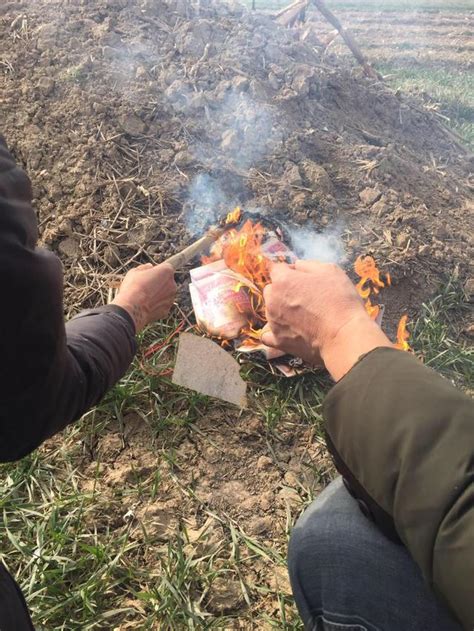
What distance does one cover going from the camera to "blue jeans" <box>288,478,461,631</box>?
1384 mm

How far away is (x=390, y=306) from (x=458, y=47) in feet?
38.1

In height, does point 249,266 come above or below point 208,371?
above

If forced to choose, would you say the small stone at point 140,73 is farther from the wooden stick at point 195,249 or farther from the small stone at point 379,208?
the small stone at point 379,208

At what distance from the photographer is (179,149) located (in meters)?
3.39

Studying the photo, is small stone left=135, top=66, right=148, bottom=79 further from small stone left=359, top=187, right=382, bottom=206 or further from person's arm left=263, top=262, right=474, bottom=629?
person's arm left=263, top=262, right=474, bottom=629

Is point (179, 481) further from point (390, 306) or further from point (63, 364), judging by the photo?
point (390, 306)

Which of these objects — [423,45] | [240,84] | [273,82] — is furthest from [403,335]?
[423,45]

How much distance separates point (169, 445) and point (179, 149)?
190cm

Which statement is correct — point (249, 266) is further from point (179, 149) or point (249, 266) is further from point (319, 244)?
point (179, 149)

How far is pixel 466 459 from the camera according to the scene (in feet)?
3.56

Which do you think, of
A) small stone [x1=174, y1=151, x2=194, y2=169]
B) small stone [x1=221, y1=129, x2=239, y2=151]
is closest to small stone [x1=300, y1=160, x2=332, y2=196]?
small stone [x1=221, y1=129, x2=239, y2=151]

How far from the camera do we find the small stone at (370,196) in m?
3.42

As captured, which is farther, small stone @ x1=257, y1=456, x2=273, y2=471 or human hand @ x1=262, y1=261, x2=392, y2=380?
small stone @ x1=257, y1=456, x2=273, y2=471

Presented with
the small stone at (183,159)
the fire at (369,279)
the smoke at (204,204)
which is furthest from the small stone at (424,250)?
the small stone at (183,159)
